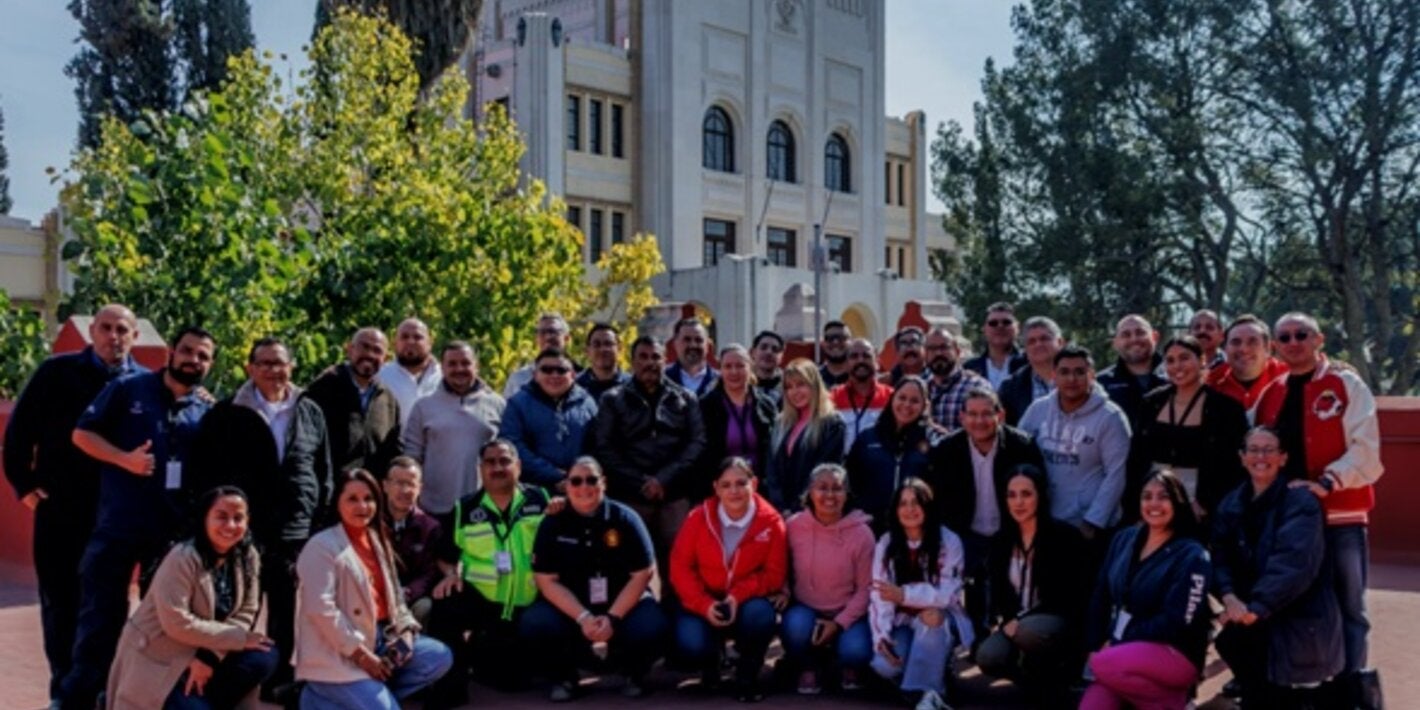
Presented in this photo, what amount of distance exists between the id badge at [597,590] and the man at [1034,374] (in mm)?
2901

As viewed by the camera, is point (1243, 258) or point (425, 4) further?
point (1243, 258)

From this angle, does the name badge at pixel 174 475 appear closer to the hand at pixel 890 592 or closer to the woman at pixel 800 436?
the woman at pixel 800 436

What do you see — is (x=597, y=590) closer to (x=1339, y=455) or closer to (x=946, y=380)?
(x=946, y=380)

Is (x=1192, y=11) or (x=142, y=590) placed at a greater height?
(x=1192, y=11)

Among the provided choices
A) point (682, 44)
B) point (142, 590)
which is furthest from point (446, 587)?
point (682, 44)

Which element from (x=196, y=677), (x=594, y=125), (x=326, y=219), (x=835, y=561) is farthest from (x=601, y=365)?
(x=594, y=125)

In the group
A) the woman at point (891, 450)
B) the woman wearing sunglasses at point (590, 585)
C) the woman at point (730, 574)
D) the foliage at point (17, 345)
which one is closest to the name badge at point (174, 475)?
the woman wearing sunglasses at point (590, 585)

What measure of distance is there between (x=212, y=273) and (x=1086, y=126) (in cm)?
2305

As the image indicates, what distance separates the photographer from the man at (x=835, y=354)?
10095 millimetres

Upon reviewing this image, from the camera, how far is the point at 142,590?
22.7 feet

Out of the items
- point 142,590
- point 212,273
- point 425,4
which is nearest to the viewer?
point 142,590

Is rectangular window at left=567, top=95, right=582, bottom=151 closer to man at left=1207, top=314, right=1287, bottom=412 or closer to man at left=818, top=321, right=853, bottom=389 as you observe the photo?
man at left=818, top=321, right=853, bottom=389

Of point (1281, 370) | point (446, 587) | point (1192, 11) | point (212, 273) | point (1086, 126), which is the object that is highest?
point (1192, 11)

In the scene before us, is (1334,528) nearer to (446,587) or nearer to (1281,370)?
(1281,370)
